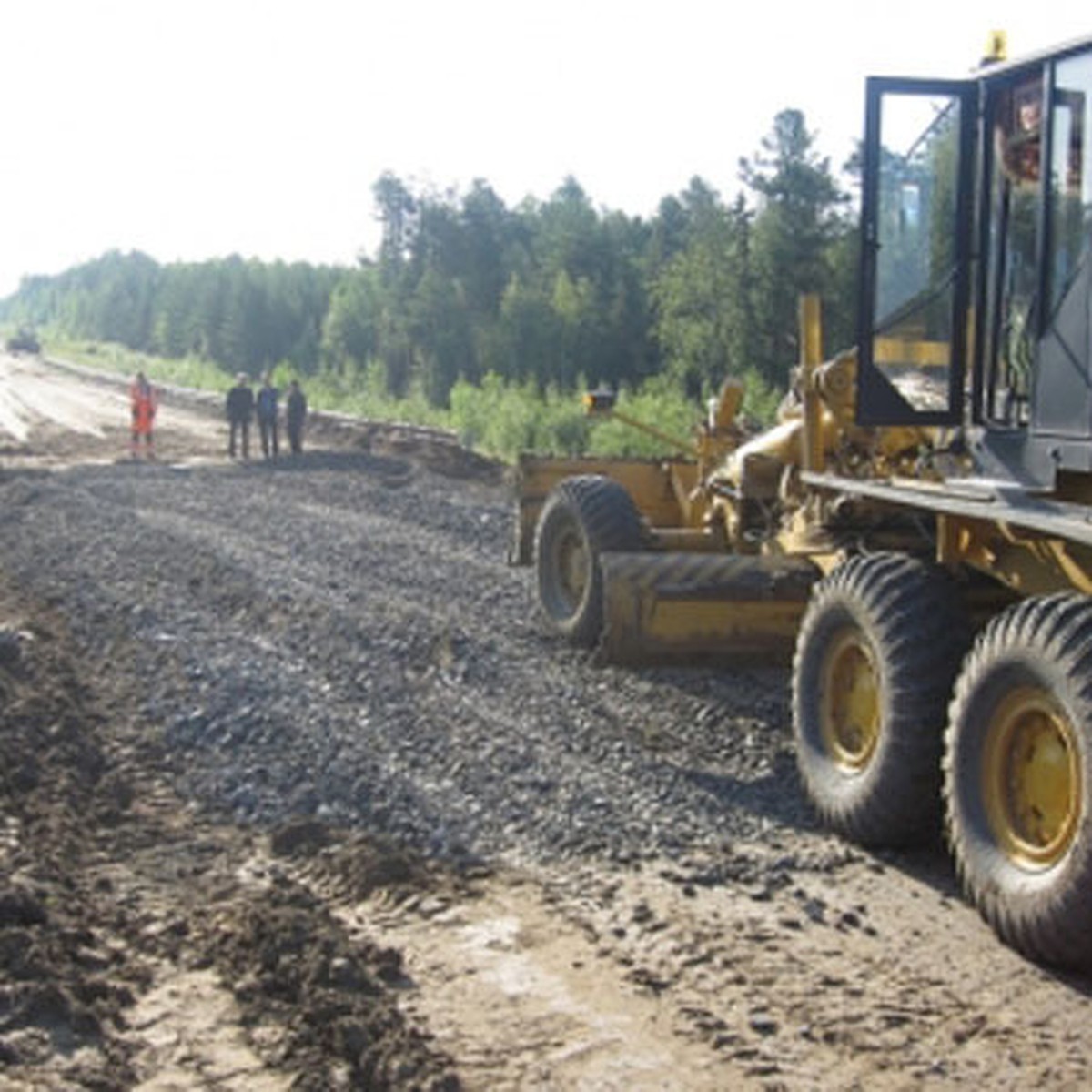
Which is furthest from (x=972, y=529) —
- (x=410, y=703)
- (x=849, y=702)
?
(x=410, y=703)

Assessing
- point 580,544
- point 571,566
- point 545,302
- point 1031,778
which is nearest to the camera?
point 1031,778

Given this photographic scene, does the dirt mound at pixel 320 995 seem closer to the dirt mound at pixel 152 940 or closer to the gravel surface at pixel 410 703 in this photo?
the dirt mound at pixel 152 940

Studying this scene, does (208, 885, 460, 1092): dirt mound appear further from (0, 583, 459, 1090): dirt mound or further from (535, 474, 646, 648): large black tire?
(535, 474, 646, 648): large black tire

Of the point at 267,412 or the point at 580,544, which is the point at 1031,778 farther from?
the point at 267,412

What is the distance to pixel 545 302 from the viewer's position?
54.8 m

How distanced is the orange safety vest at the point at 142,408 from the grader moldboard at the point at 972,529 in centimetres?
2009

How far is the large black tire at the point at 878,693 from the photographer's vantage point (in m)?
5.95

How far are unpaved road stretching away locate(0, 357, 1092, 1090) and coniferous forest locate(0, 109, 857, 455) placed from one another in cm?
848

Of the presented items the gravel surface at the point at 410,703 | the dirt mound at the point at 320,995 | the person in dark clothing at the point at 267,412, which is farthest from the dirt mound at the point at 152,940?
the person in dark clothing at the point at 267,412

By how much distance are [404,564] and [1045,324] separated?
29.6ft

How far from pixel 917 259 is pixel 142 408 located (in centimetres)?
2238

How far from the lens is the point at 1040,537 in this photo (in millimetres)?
5473

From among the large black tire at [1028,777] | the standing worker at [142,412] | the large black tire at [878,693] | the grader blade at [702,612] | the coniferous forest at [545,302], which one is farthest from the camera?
the coniferous forest at [545,302]

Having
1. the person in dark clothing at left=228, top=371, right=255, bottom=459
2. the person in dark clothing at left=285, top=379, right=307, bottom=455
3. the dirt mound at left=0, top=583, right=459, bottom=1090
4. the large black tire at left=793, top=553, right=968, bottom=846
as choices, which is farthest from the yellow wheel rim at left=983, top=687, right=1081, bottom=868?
the person in dark clothing at left=228, top=371, right=255, bottom=459
